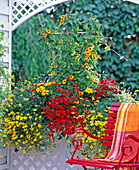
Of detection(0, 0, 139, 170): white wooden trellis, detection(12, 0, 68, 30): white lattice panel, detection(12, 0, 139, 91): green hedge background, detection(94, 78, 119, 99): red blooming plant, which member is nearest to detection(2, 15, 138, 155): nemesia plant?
detection(94, 78, 119, 99): red blooming plant

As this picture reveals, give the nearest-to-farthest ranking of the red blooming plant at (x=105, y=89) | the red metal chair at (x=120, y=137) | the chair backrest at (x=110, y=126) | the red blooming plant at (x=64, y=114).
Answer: the red metal chair at (x=120, y=137) → the chair backrest at (x=110, y=126) → the red blooming plant at (x=64, y=114) → the red blooming plant at (x=105, y=89)

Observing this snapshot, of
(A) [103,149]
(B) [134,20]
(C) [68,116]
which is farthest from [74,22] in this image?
(B) [134,20]

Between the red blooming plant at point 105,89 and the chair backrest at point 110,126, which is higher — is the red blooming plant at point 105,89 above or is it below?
above

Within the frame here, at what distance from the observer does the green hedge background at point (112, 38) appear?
578 centimetres

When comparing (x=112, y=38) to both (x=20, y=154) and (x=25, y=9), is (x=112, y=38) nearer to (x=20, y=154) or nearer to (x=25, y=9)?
(x=25, y=9)

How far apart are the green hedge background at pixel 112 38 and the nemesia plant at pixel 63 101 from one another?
1.86m

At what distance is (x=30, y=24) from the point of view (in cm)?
620

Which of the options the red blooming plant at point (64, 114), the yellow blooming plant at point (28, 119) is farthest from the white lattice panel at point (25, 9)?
the red blooming plant at point (64, 114)

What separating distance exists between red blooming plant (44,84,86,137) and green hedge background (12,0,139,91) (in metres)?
2.20

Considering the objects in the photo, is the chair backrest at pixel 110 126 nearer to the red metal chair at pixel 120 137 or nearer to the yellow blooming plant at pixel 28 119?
the red metal chair at pixel 120 137

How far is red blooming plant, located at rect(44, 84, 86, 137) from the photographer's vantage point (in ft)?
11.3

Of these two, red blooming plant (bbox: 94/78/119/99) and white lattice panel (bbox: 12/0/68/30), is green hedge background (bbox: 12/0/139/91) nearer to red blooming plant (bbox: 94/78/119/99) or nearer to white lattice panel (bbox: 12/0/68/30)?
white lattice panel (bbox: 12/0/68/30)

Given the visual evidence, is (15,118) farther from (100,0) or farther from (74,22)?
(100,0)

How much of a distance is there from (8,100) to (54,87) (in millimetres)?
497
